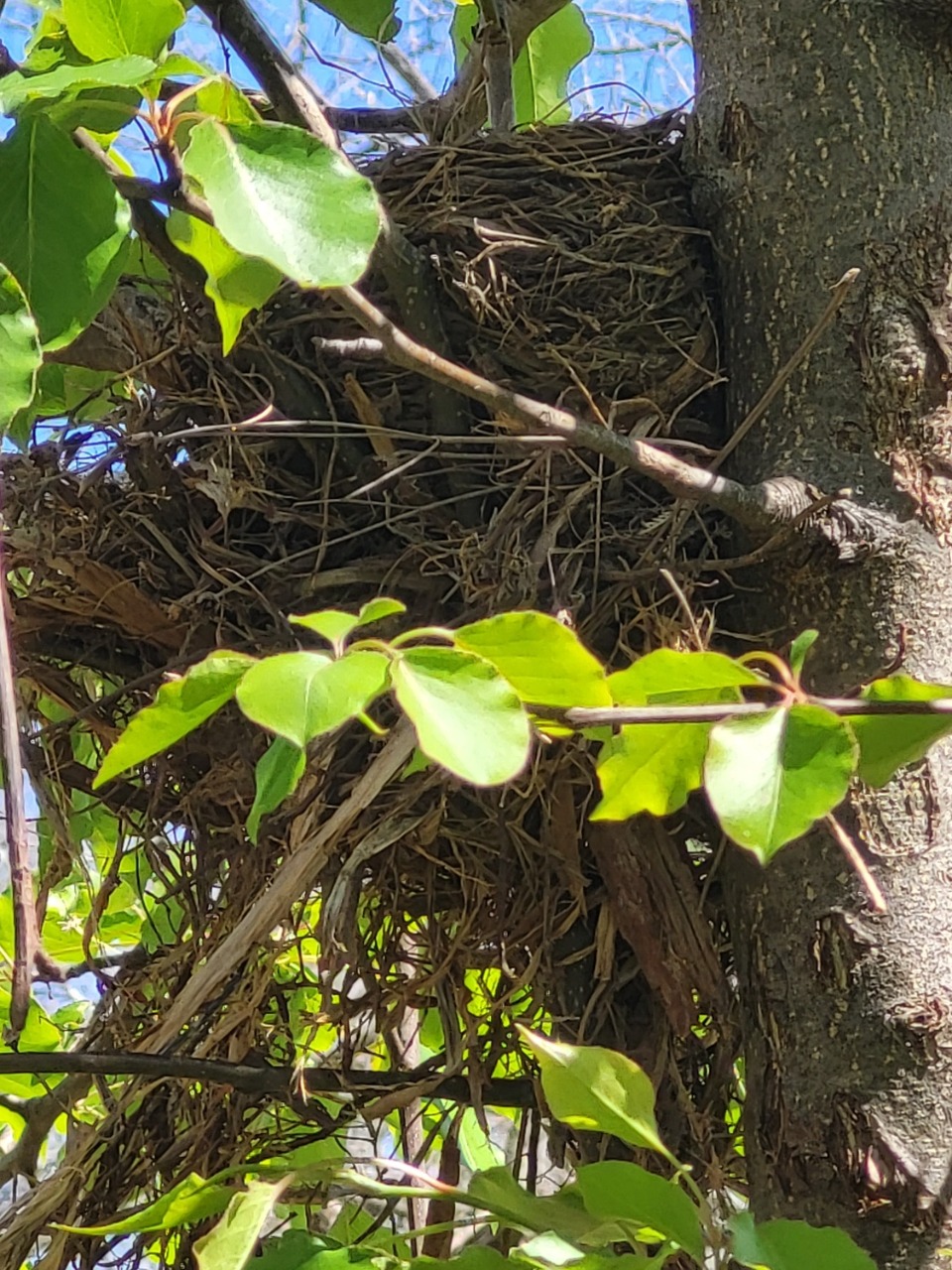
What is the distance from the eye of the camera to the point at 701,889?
2.65ft

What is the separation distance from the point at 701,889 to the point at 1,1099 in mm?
636

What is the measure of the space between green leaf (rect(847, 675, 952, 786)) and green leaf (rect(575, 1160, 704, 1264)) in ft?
0.60

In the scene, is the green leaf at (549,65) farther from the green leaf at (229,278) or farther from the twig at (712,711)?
the twig at (712,711)

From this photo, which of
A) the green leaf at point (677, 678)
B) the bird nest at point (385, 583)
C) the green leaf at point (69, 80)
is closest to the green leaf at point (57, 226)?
the green leaf at point (69, 80)

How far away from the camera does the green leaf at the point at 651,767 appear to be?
491mm

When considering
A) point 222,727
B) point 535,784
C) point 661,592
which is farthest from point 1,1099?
point 661,592

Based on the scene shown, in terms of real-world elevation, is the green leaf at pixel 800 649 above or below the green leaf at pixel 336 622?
below

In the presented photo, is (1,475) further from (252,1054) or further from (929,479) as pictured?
(929,479)

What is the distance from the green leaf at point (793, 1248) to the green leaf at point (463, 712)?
8.9 inches

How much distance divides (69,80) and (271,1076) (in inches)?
23.0

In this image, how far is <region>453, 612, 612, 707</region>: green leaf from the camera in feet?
1.41

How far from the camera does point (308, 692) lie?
370mm

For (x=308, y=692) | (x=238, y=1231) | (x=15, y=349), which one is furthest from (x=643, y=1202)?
(x=15, y=349)

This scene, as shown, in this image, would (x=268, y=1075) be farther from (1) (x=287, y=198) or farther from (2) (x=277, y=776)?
(1) (x=287, y=198)
